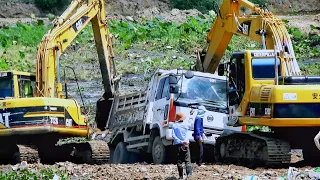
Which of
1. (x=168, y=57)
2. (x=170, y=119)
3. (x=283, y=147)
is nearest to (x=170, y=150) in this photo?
(x=170, y=119)

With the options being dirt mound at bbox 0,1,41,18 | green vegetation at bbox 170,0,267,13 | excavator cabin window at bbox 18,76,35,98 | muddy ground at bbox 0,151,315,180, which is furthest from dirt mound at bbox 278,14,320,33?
muddy ground at bbox 0,151,315,180

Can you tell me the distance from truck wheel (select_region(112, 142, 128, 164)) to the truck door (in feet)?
7.26

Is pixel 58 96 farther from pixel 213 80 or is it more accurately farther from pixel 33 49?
pixel 33 49

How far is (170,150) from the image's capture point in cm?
2081

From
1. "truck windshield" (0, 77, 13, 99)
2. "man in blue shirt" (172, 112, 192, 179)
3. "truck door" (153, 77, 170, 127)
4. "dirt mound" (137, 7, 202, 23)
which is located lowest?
"man in blue shirt" (172, 112, 192, 179)

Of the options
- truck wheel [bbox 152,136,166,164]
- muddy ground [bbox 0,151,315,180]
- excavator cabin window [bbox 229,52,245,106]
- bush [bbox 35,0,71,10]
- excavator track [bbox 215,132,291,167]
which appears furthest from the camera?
bush [bbox 35,0,71,10]

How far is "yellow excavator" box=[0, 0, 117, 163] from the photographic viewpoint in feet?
68.6

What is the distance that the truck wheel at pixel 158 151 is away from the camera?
2083cm

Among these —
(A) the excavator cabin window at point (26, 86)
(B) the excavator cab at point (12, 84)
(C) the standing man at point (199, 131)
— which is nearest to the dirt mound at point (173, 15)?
(A) the excavator cabin window at point (26, 86)

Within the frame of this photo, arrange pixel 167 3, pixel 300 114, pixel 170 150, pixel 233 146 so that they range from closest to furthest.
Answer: pixel 300 114 < pixel 233 146 < pixel 170 150 < pixel 167 3

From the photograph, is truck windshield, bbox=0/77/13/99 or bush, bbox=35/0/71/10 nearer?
truck windshield, bbox=0/77/13/99

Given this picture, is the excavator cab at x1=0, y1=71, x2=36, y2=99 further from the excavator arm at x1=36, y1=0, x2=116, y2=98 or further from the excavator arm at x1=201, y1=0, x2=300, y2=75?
the excavator arm at x1=201, y1=0, x2=300, y2=75

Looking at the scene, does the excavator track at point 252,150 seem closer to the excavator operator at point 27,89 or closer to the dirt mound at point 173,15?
the excavator operator at point 27,89

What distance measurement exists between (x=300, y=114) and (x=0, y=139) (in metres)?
7.64
